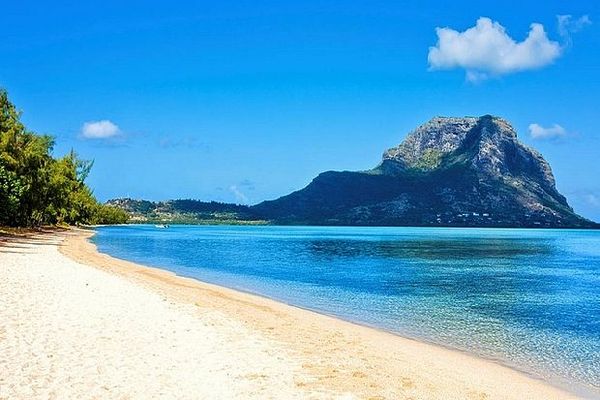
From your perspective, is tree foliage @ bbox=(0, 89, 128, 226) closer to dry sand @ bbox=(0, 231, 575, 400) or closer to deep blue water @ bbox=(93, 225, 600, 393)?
deep blue water @ bbox=(93, 225, 600, 393)

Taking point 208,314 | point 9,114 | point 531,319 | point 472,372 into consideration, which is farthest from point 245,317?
point 9,114

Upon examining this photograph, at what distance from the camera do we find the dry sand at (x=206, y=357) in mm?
12414

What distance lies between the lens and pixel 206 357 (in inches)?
612

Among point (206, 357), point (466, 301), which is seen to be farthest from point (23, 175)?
point (206, 357)

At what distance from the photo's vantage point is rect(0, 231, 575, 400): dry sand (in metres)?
12.4

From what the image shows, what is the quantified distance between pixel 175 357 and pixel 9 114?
69393 millimetres

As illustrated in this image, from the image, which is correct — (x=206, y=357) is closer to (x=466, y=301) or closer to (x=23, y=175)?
(x=466, y=301)

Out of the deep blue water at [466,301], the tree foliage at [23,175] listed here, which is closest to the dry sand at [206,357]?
the deep blue water at [466,301]

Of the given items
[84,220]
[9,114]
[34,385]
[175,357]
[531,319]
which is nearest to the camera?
[34,385]

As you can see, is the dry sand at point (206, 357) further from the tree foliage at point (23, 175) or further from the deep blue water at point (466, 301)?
the tree foliage at point (23, 175)

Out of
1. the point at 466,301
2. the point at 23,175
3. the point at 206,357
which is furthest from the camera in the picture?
the point at 23,175

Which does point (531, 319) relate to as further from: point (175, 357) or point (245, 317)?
point (175, 357)

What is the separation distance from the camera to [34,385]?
1139 cm

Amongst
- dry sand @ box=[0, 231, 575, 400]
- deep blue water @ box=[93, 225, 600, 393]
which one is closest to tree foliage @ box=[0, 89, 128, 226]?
deep blue water @ box=[93, 225, 600, 393]
